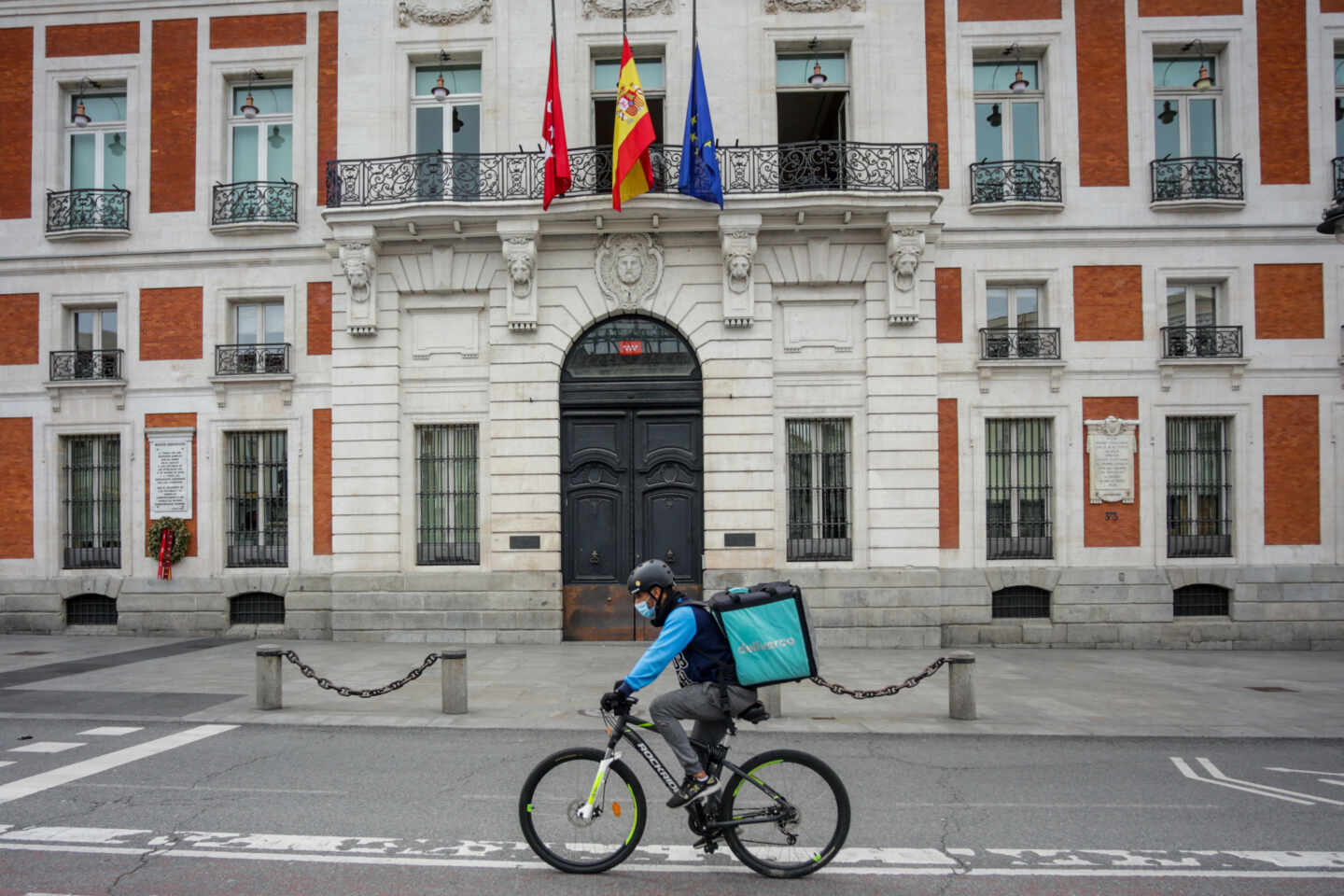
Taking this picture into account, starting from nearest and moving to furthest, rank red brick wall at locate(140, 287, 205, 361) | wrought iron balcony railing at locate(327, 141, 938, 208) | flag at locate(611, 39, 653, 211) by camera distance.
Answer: flag at locate(611, 39, 653, 211)
wrought iron balcony railing at locate(327, 141, 938, 208)
red brick wall at locate(140, 287, 205, 361)

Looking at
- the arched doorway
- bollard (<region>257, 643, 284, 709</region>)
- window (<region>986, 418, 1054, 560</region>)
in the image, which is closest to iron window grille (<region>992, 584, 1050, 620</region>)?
window (<region>986, 418, 1054, 560</region>)

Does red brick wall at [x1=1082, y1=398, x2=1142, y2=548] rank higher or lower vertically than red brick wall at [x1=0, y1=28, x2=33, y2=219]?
lower

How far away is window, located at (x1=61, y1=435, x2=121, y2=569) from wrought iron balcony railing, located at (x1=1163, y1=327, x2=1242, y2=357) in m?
19.9

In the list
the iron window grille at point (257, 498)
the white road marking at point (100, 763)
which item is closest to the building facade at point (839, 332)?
the iron window grille at point (257, 498)

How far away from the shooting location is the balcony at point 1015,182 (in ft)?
54.7

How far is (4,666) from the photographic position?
1402 cm

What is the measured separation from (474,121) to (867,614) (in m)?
11.7

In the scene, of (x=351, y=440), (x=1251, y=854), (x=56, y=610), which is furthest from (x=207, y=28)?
(x=1251, y=854)

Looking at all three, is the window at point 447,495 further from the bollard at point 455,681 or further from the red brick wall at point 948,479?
the red brick wall at point 948,479

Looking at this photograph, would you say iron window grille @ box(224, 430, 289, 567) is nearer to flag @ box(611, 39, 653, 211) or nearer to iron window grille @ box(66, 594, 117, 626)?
iron window grille @ box(66, 594, 117, 626)

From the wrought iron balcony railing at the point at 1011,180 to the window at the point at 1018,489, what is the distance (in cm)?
410

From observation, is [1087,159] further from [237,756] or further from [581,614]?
[237,756]

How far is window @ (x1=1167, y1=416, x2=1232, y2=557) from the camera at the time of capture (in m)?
16.6

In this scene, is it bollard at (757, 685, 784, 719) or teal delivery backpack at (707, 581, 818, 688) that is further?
bollard at (757, 685, 784, 719)
